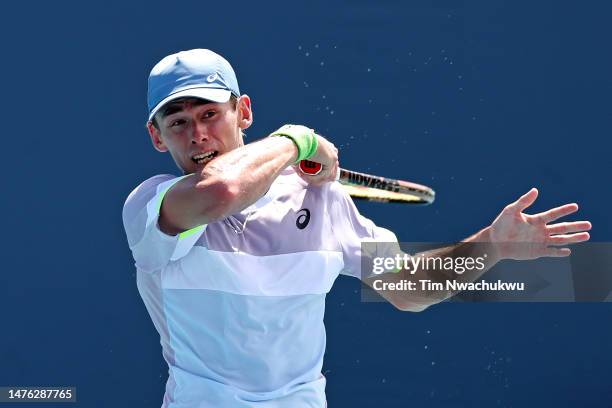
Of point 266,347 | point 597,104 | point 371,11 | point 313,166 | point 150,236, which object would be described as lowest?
point 266,347

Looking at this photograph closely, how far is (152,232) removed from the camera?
2752mm

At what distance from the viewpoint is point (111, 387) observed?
4969 mm

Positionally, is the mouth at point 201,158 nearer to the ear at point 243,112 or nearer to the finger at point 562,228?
the ear at point 243,112

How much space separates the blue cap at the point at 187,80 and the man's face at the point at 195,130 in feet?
0.13

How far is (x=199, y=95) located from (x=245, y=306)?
575mm

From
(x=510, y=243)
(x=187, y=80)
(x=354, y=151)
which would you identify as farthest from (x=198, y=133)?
(x=354, y=151)

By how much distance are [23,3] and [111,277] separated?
48.7 inches

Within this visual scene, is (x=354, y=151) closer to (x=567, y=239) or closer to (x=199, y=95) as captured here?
(x=567, y=239)

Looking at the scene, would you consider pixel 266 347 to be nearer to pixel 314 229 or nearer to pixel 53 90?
pixel 314 229

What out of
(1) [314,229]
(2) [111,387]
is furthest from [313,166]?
(2) [111,387]

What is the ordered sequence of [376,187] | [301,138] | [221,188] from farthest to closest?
[376,187] → [301,138] → [221,188]

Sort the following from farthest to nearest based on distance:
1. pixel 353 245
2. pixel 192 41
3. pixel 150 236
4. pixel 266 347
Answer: pixel 192 41 < pixel 353 245 < pixel 266 347 < pixel 150 236

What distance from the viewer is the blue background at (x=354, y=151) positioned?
489 centimetres

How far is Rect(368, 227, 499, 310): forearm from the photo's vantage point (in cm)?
357
